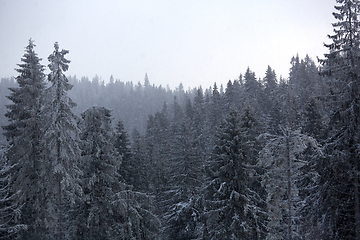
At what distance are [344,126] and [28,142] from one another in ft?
65.3

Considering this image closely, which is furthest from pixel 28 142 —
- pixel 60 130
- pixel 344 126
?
pixel 344 126

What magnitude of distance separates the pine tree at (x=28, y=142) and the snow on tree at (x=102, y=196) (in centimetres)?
331

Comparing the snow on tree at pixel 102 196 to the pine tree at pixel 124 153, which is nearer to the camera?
the snow on tree at pixel 102 196

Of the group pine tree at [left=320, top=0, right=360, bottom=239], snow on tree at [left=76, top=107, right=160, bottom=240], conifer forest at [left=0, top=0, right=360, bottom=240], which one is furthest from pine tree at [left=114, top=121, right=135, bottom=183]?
pine tree at [left=320, top=0, right=360, bottom=239]

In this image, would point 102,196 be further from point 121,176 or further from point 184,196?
point 184,196

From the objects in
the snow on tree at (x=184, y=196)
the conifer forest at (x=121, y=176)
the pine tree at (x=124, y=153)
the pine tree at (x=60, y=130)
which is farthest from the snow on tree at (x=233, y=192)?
the pine tree at (x=124, y=153)

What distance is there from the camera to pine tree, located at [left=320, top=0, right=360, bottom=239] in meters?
12.9

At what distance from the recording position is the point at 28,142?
644 inches

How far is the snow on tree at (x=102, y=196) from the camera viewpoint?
1515cm

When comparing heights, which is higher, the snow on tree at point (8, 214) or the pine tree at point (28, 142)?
the pine tree at point (28, 142)

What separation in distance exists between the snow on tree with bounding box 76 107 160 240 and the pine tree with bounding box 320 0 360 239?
11045 mm

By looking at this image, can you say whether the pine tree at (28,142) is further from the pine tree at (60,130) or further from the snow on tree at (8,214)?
the pine tree at (60,130)

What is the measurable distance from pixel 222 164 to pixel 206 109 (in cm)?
5098

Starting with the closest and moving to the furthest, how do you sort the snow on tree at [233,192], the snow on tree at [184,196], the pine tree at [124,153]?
the snow on tree at [233,192] → the snow on tree at [184,196] → the pine tree at [124,153]
